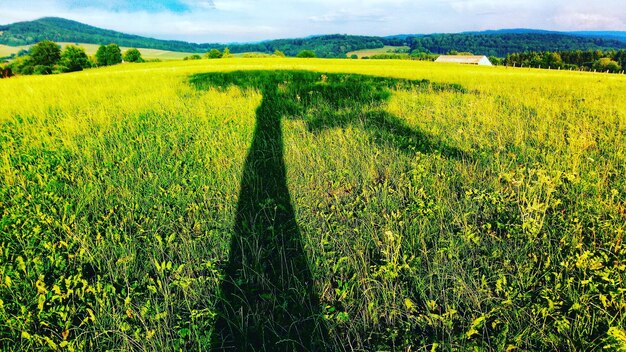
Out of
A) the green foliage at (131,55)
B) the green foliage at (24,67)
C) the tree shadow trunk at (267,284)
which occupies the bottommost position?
the tree shadow trunk at (267,284)

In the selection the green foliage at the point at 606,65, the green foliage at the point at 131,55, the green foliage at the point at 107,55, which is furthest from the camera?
the green foliage at the point at 131,55

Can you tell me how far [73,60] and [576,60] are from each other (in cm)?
14695

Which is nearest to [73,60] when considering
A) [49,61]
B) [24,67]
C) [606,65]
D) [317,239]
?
[49,61]

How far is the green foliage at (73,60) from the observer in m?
A: 72.1

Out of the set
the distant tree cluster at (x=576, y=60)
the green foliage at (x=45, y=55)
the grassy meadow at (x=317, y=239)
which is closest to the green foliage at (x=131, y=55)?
the green foliage at (x=45, y=55)

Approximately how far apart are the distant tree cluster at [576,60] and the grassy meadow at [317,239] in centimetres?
10920

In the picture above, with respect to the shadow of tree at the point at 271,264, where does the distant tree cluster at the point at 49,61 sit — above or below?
above

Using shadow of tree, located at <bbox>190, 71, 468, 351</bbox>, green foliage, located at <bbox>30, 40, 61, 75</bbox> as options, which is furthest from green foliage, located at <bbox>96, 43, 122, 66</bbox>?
shadow of tree, located at <bbox>190, 71, 468, 351</bbox>

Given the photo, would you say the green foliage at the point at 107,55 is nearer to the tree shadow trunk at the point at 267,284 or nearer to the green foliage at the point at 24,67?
the green foliage at the point at 24,67

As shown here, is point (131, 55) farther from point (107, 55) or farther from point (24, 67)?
point (24, 67)

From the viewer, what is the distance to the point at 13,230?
3205mm

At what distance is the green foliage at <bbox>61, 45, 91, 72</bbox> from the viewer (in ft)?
236

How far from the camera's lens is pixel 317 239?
3.13m

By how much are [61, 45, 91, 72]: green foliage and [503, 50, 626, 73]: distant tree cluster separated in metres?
A: 115
